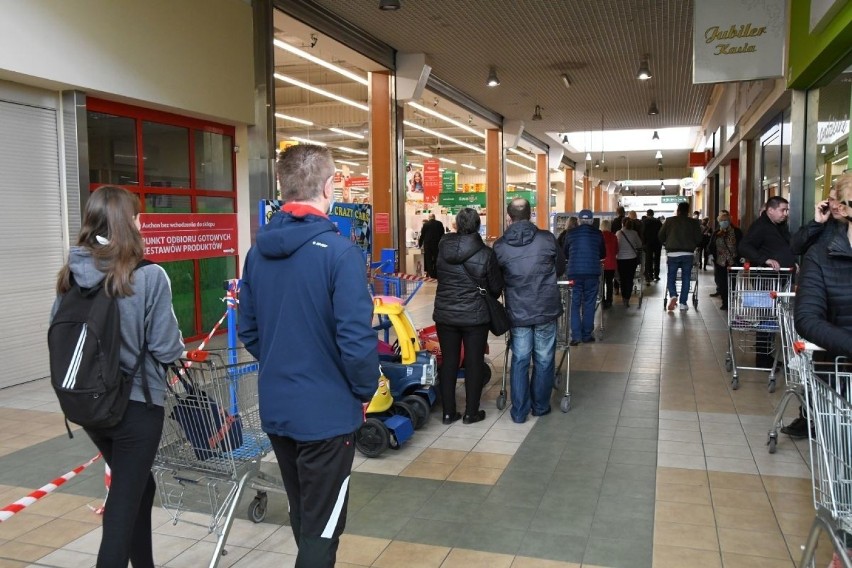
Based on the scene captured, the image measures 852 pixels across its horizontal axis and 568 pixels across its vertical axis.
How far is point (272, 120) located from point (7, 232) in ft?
11.9

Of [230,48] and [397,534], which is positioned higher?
[230,48]

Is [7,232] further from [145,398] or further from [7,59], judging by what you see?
[145,398]

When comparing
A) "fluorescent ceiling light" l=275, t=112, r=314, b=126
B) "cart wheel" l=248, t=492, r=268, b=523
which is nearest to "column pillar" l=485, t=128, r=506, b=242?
"fluorescent ceiling light" l=275, t=112, r=314, b=126

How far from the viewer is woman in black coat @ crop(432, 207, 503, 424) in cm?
508

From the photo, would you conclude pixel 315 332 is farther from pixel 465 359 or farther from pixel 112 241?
pixel 465 359

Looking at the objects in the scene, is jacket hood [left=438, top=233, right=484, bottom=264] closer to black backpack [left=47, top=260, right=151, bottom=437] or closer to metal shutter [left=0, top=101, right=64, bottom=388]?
black backpack [left=47, top=260, right=151, bottom=437]

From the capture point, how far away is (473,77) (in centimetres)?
1434

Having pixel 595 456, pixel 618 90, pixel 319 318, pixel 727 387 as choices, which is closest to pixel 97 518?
pixel 319 318

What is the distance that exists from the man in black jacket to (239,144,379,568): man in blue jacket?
3103 millimetres

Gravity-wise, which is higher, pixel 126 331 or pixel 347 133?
pixel 347 133

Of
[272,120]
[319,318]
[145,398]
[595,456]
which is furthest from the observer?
[272,120]

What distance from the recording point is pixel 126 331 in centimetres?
240

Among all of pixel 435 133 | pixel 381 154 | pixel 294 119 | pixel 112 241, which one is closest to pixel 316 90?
pixel 294 119

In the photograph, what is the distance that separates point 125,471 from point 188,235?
6135 millimetres
